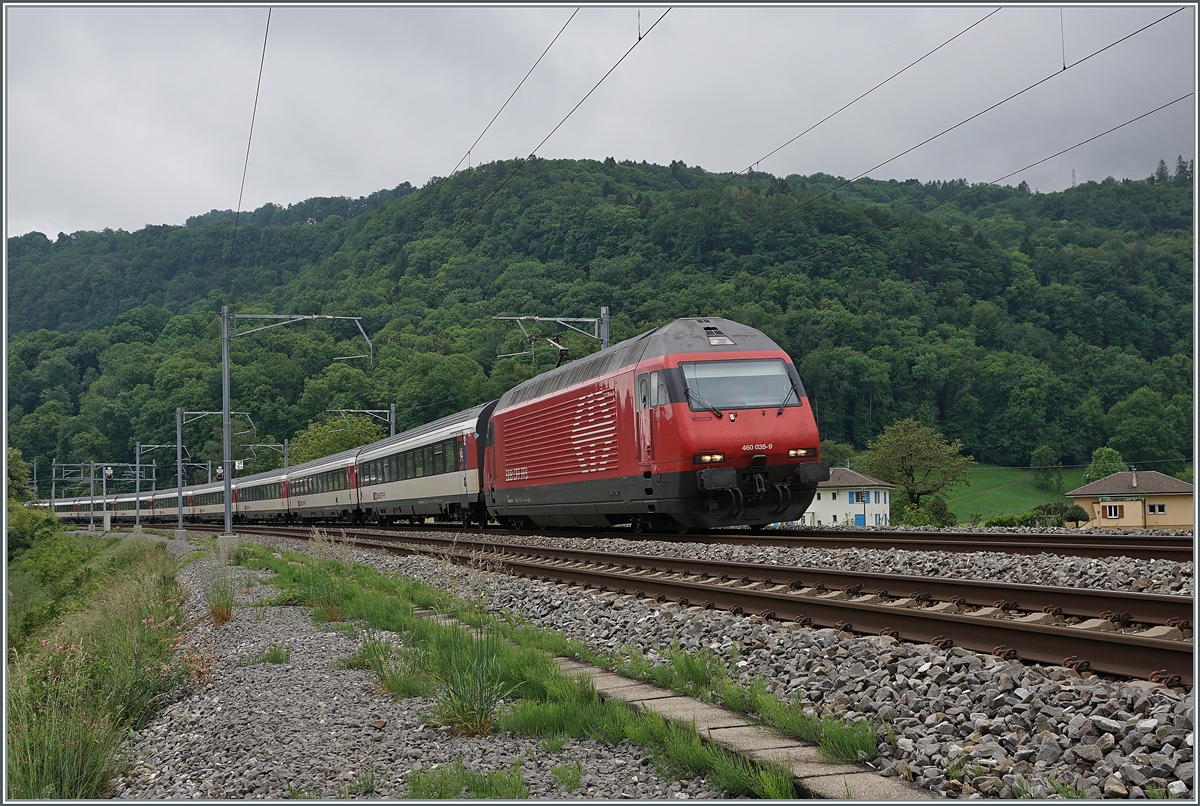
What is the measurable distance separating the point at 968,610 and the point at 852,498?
76072 mm

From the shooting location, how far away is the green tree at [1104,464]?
258ft

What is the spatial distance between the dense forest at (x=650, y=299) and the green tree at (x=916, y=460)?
9.66 ft

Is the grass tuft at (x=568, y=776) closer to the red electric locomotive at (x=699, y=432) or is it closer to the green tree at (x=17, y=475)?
the red electric locomotive at (x=699, y=432)

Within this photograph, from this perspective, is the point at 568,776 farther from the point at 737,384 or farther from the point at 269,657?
the point at 737,384

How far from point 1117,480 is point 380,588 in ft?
169

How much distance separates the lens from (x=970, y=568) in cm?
1108

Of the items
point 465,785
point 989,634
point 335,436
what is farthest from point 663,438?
point 335,436

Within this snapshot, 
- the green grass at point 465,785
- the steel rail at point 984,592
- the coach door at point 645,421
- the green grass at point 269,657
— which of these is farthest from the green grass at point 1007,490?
the green grass at point 465,785

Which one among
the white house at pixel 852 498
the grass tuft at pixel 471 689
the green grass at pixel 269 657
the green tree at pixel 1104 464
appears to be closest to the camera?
the grass tuft at pixel 471 689

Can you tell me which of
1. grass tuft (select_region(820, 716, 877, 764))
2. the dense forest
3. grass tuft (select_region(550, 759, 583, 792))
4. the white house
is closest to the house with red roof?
the dense forest

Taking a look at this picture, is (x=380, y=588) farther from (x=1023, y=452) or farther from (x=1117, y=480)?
(x=1023, y=452)

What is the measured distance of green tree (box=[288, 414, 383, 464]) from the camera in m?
75.1

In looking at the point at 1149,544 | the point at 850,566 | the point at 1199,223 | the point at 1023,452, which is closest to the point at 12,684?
the point at 850,566

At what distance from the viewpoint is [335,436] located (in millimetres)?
78250
